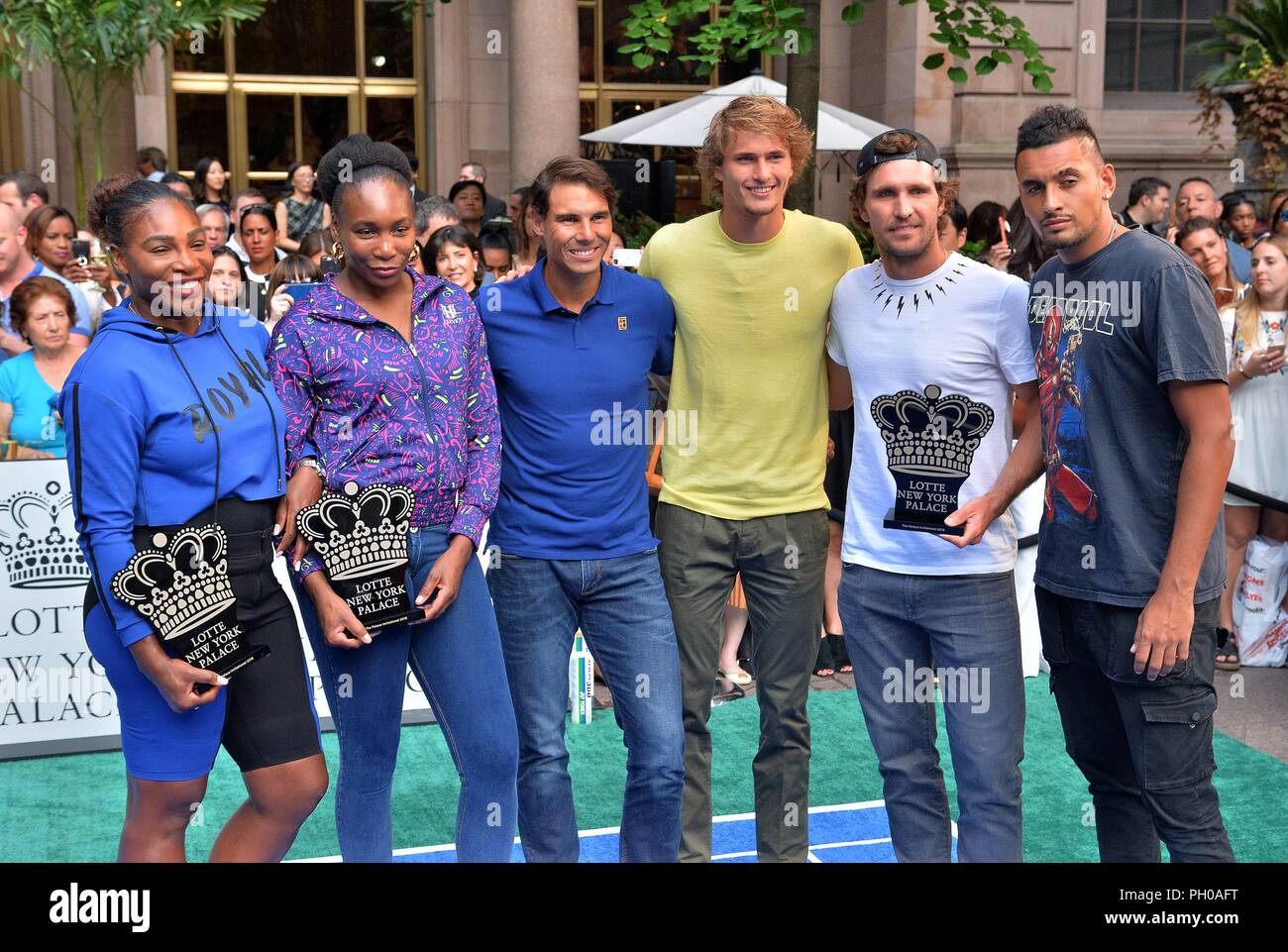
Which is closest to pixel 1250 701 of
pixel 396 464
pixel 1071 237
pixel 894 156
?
pixel 1071 237

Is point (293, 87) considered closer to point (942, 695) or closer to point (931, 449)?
point (931, 449)

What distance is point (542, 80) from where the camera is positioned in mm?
14852

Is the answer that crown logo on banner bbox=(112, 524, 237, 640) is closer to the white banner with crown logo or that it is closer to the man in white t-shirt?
the man in white t-shirt

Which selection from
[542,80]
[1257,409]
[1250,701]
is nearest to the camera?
[1250,701]

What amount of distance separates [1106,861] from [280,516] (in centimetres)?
242

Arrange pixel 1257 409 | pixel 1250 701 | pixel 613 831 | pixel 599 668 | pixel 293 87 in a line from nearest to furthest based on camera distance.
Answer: pixel 599 668
pixel 613 831
pixel 1250 701
pixel 1257 409
pixel 293 87

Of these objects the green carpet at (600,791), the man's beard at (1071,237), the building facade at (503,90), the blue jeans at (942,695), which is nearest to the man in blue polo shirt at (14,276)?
the green carpet at (600,791)

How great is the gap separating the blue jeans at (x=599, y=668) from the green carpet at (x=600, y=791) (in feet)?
4.18

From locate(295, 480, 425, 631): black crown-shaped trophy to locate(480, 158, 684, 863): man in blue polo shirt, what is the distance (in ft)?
1.59

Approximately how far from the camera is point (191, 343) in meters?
3.51

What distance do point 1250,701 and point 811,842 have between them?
2.92m

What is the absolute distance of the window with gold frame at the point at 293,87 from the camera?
1908 cm

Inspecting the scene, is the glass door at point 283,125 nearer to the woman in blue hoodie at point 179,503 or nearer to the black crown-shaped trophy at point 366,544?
the woman in blue hoodie at point 179,503
